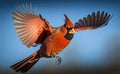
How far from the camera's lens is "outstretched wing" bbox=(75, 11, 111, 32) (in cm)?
137

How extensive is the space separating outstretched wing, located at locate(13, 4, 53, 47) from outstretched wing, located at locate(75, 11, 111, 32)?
0.55 ft

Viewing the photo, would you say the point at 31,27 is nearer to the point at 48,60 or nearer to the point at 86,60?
the point at 48,60

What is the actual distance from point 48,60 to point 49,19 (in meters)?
0.20

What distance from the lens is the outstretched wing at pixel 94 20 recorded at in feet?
4.49

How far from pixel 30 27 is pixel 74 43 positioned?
0.23 metres

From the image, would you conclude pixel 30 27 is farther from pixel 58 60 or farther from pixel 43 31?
pixel 58 60

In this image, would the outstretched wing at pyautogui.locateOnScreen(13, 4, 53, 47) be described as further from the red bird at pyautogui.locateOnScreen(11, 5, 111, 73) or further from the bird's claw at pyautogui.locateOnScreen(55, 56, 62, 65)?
the bird's claw at pyautogui.locateOnScreen(55, 56, 62, 65)

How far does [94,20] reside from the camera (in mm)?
1373

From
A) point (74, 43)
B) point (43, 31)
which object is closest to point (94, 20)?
point (74, 43)

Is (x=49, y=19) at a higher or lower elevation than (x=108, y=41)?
higher

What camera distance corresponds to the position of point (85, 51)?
1364 millimetres

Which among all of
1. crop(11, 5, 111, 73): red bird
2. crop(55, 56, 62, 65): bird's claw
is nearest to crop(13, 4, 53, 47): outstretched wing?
crop(11, 5, 111, 73): red bird

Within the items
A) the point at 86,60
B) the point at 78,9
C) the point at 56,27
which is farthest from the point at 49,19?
the point at 86,60

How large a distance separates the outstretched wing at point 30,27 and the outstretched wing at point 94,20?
0.17 m
